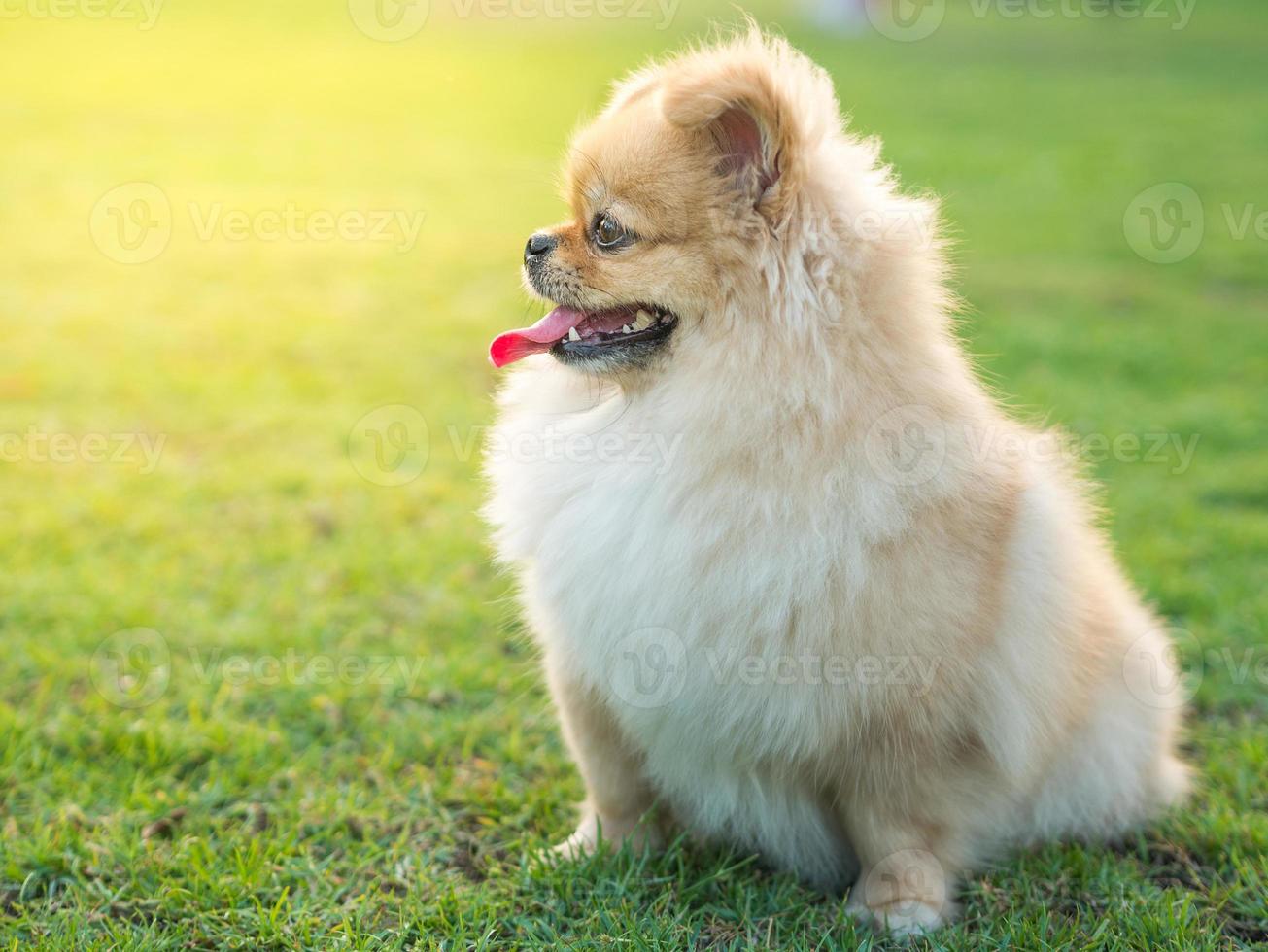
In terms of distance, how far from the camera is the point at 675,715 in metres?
2.65

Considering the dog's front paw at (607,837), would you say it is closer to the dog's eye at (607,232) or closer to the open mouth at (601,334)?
the open mouth at (601,334)

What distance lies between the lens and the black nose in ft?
8.57

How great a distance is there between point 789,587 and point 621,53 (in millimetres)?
17930

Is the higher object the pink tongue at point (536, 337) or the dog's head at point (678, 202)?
the dog's head at point (678, 202)

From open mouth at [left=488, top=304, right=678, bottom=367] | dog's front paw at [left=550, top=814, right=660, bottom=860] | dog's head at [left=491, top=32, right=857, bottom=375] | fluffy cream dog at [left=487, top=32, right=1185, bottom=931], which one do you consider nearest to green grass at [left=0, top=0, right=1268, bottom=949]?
dog's front paw at [left=550, top=814, right=660, bottom=860]

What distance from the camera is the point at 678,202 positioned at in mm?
2469

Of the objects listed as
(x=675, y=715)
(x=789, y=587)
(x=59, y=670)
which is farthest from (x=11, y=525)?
(x=789, y=587)

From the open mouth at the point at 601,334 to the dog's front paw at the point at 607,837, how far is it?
1269 millimetres

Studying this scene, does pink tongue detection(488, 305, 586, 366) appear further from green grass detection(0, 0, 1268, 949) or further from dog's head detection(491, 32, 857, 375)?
green grass detection(0, 0, 1268, 949)

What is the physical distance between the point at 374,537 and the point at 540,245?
8.77 feet

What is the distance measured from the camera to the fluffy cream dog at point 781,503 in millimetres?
2424

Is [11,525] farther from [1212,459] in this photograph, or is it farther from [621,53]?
[621,53]

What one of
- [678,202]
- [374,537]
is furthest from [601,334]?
[374,537]

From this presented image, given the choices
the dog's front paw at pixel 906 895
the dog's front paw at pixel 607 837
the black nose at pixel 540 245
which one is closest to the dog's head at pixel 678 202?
the black nose at pixel 540 245
